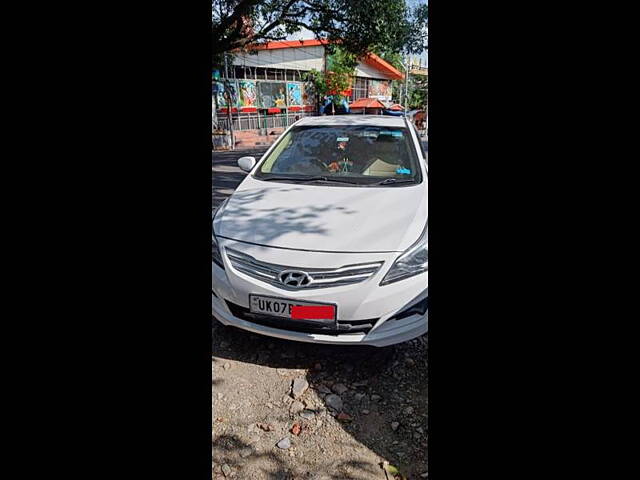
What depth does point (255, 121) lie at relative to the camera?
77.4 ft

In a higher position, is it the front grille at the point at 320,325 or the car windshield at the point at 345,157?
the car windshield at the point at 345,157

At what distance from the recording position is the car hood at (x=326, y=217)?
294 centimetres

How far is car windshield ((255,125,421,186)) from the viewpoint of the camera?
392 cm

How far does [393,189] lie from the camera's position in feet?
12.0

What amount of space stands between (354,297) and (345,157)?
5.88ft

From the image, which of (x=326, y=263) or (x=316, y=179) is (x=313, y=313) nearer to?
(x=326, y=263)

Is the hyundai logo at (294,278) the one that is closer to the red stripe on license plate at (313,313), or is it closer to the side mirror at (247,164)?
the red stripe on license plate at (313,313)

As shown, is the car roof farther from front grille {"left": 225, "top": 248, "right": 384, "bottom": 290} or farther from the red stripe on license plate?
the red stripe on license plate

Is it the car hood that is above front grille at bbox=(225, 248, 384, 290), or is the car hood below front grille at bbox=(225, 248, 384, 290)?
above

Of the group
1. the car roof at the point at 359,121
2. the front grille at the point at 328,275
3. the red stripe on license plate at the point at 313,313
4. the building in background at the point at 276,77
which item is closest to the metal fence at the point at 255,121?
the building in background at the point at 276,77

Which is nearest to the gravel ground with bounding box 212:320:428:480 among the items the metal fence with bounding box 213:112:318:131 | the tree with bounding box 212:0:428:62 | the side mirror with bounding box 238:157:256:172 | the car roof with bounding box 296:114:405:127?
the side mirror with bounding box 238:157:256:172

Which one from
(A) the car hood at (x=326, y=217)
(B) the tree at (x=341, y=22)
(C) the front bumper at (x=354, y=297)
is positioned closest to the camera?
(C) the front bumper at (x=354, y=297)

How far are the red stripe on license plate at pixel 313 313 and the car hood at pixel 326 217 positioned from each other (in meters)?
0.36
